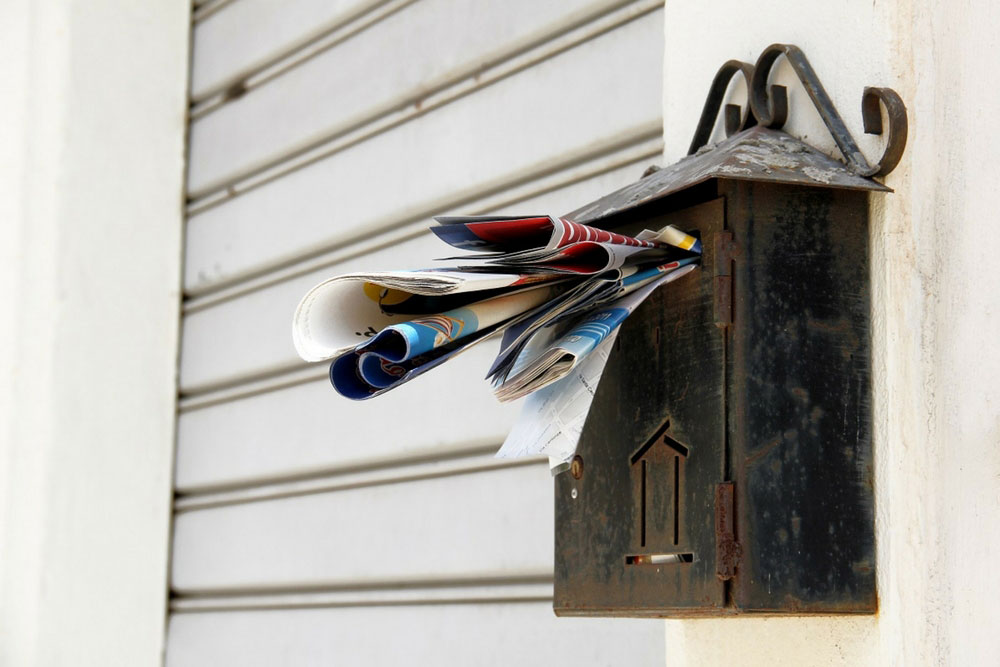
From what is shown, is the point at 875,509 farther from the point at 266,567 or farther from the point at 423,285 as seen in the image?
the point at 266,567

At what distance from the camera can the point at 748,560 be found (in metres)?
1.68

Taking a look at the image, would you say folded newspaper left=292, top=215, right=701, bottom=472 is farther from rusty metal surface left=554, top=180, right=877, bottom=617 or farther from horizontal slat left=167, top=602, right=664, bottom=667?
horizontal slat left=167, top=602, right=664, bottom=667

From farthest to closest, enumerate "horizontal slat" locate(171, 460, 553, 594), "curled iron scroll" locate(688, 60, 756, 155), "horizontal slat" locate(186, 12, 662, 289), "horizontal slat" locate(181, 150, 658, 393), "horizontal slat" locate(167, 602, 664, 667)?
"horizontal slat" locate(181, 150, 658, 393)
"horizontal slat" locate(171, 460, 553, 594)
"horizontal slat" locate(186, 12, 662, 289)
"horizontal slat" locate(167, 602, 664, 667)
"curled iron scroll" locate(688, 60, 756, 155)

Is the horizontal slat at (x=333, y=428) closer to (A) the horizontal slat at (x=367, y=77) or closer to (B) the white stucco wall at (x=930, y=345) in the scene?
(A) the horizontal slat at (x=367, y=77)

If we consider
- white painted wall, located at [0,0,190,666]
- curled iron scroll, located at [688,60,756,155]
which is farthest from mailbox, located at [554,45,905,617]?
white painted wall, located at [0,0,190,666]

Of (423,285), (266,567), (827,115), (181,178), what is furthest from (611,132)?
(181,178)

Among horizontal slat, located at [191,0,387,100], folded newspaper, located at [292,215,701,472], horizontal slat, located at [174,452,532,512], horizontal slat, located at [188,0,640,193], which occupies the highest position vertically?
horizontal slat, located at [191,0,387,100]

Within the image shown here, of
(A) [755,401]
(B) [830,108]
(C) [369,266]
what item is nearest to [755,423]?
(A) [755,401]

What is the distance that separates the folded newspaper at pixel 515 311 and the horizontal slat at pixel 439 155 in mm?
964

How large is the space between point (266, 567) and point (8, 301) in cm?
138

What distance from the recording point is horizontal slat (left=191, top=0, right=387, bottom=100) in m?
3.84

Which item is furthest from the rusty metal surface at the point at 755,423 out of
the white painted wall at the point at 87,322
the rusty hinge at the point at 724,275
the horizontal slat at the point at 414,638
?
the white painted wall at the point at 87,322

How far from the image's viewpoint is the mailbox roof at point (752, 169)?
1.73 meters

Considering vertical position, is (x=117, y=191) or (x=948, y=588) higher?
(x=117, y=191)
